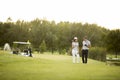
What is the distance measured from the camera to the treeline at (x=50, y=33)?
224 ft

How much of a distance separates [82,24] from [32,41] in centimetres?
1582

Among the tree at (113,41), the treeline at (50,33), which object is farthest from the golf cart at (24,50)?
the tree at (113,41)

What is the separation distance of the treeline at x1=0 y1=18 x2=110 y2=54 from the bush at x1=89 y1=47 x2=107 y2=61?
95.2 ft

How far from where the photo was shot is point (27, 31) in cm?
7350

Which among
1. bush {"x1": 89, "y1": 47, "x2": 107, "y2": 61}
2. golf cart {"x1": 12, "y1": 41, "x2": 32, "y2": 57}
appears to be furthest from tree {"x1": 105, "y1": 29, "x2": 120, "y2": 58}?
bush {"x1": 89, "y1": 47, "x2": 107, "y2": 61}

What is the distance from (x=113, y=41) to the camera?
62.7 meters

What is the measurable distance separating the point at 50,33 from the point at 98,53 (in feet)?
120

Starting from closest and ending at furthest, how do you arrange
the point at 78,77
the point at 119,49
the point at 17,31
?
the point at 78,77, the point at 119,49, the point at 17,31

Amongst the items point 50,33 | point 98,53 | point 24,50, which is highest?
point 50,33

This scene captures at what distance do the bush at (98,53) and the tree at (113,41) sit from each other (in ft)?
70.6

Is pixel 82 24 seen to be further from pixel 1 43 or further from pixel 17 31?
pixel 1 43

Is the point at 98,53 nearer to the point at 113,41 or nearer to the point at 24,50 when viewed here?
the point at 24,50

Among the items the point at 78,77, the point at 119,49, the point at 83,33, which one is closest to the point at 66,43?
the point at 83,33

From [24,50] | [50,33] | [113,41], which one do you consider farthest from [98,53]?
[50,33]
